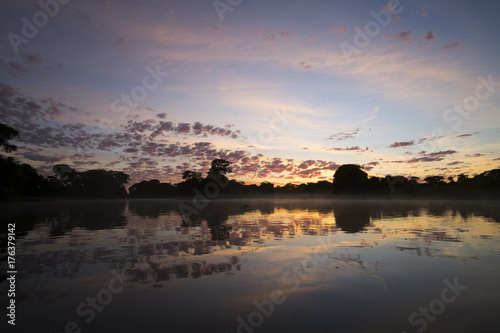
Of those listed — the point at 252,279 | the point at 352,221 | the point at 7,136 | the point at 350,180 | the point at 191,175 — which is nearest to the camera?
the point at 252,279

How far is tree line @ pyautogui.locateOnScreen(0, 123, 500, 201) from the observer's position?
58125mm

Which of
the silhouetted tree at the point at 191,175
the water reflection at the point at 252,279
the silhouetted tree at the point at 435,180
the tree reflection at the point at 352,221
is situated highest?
the silhouetted tree at the point at 191,175

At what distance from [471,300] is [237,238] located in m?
10.4

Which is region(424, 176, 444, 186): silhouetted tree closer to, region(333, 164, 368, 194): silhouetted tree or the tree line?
the tree line

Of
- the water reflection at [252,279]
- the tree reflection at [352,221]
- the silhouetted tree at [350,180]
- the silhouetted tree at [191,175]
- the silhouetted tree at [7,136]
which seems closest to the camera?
the water reflection at [252,279]

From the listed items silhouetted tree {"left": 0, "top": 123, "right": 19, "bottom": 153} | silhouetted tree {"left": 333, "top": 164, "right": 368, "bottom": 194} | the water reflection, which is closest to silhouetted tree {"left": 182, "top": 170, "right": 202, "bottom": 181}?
silhouetted tree {"left": 333, "top": 164, "right": 368, "bottom": 194}

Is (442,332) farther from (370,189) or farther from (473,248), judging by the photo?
(370,189)

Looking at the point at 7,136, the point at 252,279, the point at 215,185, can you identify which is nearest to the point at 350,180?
the point at 215,185

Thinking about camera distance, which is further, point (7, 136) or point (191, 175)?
point (191, 175)

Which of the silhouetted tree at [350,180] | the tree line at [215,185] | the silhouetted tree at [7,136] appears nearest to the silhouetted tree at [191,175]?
the tree line at [215,185]

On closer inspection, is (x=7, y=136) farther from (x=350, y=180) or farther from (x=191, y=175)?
(x=350, y=180)

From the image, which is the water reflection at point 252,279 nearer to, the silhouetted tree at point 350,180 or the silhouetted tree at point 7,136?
the silhouetted tree at point 7,136

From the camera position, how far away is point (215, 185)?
5133 inches

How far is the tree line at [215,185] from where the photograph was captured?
5812 centimetres
